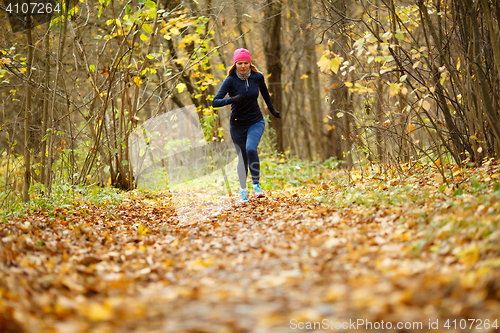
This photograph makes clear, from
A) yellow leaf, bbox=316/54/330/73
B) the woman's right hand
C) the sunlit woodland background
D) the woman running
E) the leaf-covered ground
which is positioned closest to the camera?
the leaf-covered ground

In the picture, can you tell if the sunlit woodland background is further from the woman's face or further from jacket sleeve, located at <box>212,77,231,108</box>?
jacket sleeve, located at <box>212,77,231,108</box>

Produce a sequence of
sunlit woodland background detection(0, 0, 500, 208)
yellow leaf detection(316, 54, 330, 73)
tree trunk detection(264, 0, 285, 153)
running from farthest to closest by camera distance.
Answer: tree trunk detection(264, 0, 285, 153)
sunlit woodland background detection(0, 0, 500, 208)
yellow leaf detection(316, 54, 330, 73)

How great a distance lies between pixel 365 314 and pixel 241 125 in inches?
179

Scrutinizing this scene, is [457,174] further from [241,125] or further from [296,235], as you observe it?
[241,125]

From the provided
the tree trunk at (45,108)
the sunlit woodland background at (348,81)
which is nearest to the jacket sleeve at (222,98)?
the sunlit woodland background at (348,81)

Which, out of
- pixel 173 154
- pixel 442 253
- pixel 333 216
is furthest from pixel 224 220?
pixel 173 154

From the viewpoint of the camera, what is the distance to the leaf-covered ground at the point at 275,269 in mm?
1795

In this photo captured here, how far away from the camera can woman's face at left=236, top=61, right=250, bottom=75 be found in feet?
19.2

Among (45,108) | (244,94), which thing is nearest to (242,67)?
(244,94)

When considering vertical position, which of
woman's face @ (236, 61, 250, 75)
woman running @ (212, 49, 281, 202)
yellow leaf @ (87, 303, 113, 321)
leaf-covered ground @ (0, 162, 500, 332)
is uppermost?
woman's face @ (236, 61, 250, 75)

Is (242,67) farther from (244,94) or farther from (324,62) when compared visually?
(324,62)

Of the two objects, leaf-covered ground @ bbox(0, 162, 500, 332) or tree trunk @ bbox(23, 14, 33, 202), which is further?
tree trunk @ bbox(23, 14, 33, 202)

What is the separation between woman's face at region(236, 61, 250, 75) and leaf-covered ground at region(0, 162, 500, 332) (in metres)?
2.49

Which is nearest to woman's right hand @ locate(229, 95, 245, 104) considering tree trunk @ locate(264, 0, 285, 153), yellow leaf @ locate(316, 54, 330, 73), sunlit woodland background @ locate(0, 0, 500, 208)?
sunlit woodland background @ locate(0, 0, 500, 208)
